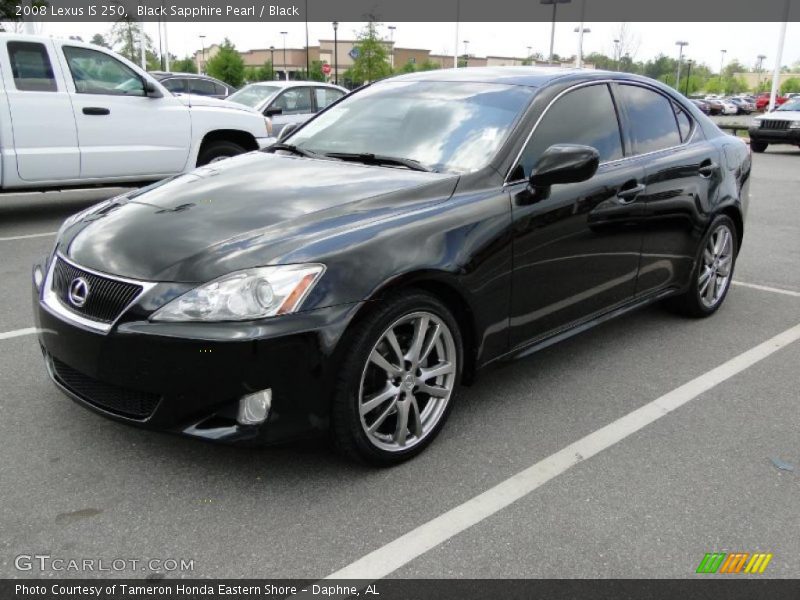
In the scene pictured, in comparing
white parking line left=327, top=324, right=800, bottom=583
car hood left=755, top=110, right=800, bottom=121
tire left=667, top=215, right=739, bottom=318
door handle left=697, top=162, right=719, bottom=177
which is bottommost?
white parking line left=327, top=324, right=800, bottom=583

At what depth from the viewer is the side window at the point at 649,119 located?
175 inches

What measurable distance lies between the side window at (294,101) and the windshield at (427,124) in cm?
897

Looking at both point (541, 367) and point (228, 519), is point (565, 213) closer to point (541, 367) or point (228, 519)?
point (541, 367)

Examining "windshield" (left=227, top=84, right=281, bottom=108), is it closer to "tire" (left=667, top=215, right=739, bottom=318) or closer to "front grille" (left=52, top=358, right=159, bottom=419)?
"tire" (left=667, top=215, right=739, bottom=318)

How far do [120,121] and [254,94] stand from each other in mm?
5420

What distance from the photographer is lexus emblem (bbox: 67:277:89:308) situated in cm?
289

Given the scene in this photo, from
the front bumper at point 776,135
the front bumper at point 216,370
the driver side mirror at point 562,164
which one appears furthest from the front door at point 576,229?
the front bumper at point 776,135

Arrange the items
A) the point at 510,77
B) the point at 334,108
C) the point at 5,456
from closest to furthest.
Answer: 1. the point at 5,456
2. the point at 510,77
3. the point at 334,108

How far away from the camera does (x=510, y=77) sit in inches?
162

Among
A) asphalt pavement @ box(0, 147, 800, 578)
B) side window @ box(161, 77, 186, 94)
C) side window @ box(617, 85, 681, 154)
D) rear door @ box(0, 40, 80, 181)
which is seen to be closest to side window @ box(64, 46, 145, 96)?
rear door @ box(0, 40, 80, 181)

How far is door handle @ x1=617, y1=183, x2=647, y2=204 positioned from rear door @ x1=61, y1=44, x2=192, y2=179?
6.03 metres

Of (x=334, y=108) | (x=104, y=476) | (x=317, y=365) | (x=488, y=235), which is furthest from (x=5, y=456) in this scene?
(x=334, y=108)

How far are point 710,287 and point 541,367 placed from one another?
5.71 ft

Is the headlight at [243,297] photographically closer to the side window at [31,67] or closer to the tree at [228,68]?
the side window at [31,67]
